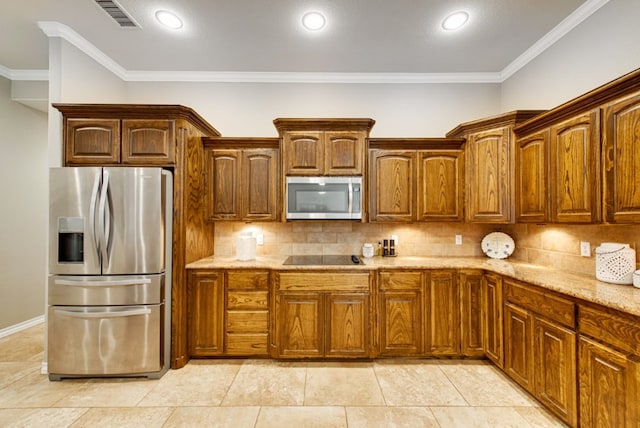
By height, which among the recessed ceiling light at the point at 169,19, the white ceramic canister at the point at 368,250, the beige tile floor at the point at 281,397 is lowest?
the beige tile floor at the point at 281,397

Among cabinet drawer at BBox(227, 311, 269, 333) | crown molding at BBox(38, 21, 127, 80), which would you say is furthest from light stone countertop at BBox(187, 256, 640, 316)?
crown molding at BBox(38, 21, 127, 80)

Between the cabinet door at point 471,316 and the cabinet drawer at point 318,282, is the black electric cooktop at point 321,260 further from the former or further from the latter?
the cabinet door at point 471,316

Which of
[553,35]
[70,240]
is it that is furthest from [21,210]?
[553,35]

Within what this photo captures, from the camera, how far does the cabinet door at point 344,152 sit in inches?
117

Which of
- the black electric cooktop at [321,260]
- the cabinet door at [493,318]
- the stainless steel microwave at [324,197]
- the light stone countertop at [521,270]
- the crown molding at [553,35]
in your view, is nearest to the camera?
the light stone countertop at [521,270]

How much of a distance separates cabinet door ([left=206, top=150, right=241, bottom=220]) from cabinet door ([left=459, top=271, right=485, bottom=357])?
8.10ft

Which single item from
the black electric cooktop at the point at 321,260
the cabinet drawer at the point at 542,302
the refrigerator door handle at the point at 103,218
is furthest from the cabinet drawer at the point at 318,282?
the refrigerator door handle at the point at 103,218

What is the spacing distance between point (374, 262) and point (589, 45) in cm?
260

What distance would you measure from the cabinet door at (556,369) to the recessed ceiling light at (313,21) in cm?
297

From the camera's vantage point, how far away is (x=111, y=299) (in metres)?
2.45

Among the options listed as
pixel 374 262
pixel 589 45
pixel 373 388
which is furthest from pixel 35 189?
pixel 589 45

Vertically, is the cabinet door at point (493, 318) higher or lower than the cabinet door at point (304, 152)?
lower

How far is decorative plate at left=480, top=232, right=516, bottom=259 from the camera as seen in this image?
314cm

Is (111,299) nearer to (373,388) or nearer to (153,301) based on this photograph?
(153,301)
